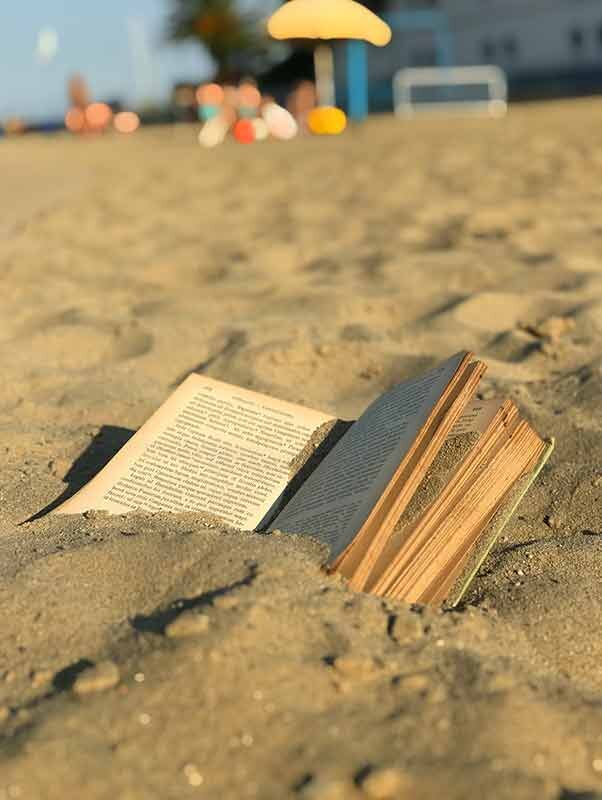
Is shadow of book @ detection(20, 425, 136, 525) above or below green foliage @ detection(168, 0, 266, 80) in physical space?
above

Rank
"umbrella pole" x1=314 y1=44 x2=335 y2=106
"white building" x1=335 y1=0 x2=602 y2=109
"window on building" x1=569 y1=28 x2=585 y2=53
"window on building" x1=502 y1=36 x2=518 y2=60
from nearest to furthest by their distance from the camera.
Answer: "umbrella pole" x1=314 y1=44 x2=335 y2=106
"white building" x1=335 y1=0 x2=602 y2=109
"window on building" x1=569 y1=28 x2=585 y2=53
"window on building" x1=502 y1=36 x2=518 y2=60

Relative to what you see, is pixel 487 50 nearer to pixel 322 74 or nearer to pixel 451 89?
pixel 451 89

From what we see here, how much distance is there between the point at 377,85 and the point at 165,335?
2596cm

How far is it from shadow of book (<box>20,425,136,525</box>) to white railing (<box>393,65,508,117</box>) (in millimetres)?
15657

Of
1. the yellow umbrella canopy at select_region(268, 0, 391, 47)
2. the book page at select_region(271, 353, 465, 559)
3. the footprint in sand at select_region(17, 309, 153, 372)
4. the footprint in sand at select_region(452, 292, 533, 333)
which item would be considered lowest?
the footprint in sand at select_region(452, 292, 533, 333)

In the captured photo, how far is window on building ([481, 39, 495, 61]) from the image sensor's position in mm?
25297

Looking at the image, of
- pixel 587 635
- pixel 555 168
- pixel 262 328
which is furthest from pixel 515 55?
pixel 587 635

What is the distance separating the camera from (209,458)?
1.97 meters

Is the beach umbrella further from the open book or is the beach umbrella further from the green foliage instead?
the green foliage

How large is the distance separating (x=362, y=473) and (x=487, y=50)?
83.8ft

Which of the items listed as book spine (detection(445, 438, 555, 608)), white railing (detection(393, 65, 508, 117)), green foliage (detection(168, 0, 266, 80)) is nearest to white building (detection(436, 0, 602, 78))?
Result: white railing (detection(393, 65, 508, 117))

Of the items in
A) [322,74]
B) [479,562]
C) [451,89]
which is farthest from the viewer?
[451,89]

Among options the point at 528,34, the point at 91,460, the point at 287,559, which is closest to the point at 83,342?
the point at 91,460

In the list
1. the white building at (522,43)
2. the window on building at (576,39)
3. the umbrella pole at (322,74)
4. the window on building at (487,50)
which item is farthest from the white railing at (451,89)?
the umbrella pole at (322,74)
